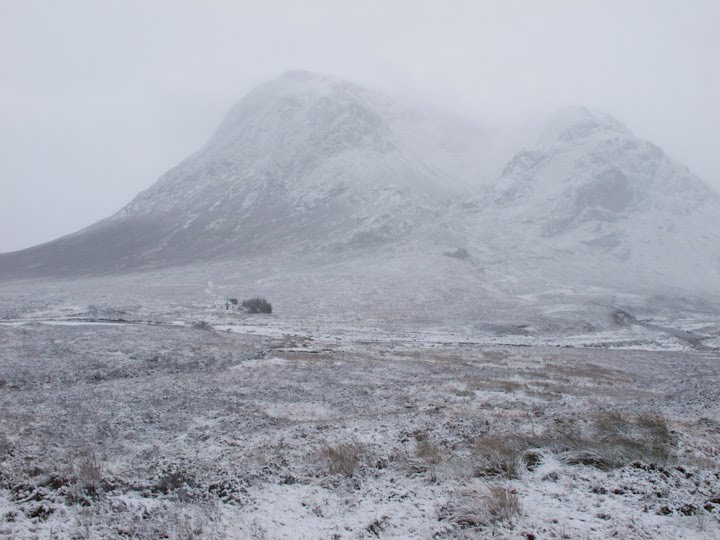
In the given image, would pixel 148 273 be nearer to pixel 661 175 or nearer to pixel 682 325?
pixel 682 325

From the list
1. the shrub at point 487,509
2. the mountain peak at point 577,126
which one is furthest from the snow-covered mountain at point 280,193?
the shrub at point 487,509

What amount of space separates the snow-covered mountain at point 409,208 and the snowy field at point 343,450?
5409 centimetres

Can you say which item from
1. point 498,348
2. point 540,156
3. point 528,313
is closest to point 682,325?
point 528,313

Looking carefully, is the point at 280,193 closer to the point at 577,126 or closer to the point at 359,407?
the point at 577,126

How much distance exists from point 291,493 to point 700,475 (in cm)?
646

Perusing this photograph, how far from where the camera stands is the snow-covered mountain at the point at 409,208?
104875mm

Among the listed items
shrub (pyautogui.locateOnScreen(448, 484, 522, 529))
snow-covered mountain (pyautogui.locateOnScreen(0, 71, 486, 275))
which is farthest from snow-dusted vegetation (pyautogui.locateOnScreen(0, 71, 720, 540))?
snow-covered mountain (pyautogui.locateOnScreen(0, 71, 486, 275))

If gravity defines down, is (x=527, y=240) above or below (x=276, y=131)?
below

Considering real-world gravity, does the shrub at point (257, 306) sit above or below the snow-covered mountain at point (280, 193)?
below

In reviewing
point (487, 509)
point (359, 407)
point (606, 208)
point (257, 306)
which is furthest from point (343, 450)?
point (606, 208)

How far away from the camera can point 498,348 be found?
31016 millimetres

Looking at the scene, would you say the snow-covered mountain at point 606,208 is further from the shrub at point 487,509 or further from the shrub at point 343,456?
the shrub at point 487,509

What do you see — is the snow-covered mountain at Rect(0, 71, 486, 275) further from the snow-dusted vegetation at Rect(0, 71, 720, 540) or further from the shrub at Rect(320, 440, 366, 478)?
the shrub at Rect(320, 440, 366, 478)

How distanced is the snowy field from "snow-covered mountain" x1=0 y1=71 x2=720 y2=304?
177ft
